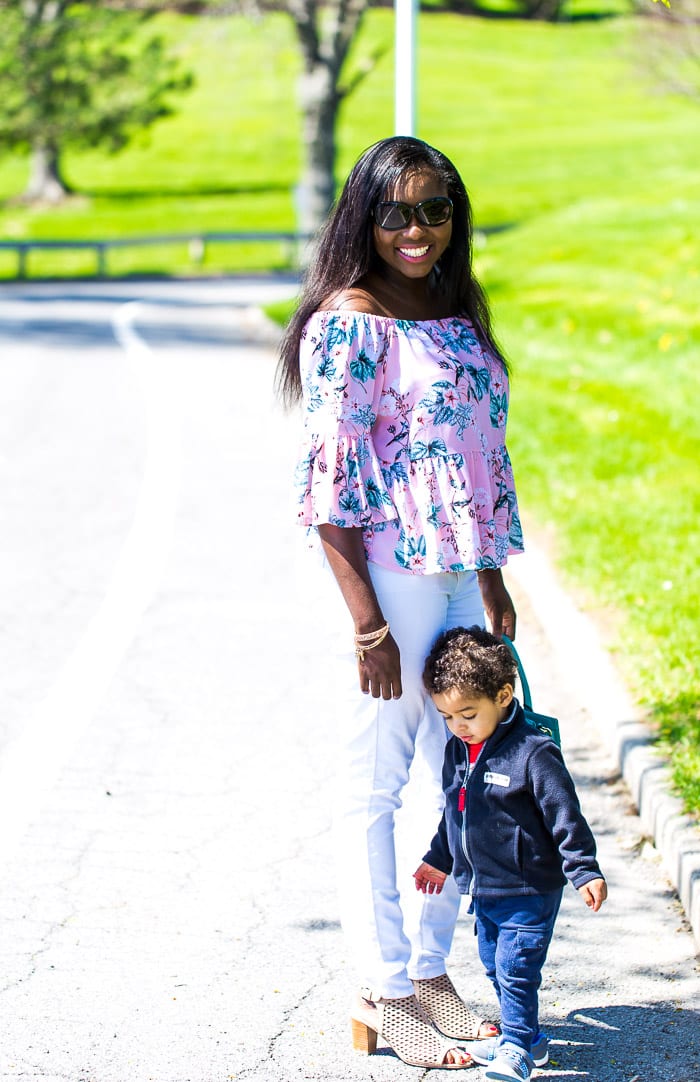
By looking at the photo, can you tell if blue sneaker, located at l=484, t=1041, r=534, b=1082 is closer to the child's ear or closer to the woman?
the woman

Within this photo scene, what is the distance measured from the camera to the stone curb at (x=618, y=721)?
442 centimetres

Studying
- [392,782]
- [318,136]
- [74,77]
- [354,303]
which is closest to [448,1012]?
[392,782]

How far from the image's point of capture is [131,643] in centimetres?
677

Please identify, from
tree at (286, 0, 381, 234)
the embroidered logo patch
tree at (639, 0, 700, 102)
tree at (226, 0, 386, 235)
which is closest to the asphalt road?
the embroidered logo patch

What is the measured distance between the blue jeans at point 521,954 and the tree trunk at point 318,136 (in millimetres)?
25206

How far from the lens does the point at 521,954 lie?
132 inches

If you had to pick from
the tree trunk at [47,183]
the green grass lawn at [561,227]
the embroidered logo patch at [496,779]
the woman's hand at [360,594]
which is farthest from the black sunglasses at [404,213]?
the tree trunk at [47,183]

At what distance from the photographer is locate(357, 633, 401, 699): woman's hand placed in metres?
3.37

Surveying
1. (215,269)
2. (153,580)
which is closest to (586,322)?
(153,580)

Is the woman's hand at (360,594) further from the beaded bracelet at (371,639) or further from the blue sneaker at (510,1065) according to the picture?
the blue sneaker at (510,1065)

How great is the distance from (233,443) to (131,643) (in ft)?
16.3

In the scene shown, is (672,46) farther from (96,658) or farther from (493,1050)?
(493,1050)

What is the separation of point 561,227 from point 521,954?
22.0m

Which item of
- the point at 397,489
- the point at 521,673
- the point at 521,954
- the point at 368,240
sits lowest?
the point at 521,954
